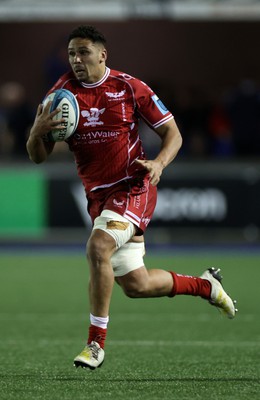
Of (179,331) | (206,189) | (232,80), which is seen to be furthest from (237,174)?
(179,331)

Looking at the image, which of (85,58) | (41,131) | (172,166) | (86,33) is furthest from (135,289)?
(172,166)

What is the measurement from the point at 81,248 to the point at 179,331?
747cm

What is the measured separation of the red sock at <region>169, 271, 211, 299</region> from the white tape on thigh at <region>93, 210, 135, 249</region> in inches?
22.7

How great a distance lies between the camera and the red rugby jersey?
658cm

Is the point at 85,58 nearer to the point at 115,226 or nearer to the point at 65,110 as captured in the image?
the point at 65,110

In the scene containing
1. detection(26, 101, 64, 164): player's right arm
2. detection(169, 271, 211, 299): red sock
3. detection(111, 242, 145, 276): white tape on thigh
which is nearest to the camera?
detection(26, 101, 64, 164): player's right arm

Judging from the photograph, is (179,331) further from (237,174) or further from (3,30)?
(3,30)

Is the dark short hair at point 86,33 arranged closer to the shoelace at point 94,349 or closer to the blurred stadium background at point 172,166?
the shoelace at point 94,349

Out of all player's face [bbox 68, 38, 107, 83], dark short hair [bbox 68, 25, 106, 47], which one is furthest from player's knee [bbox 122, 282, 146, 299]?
dark short hair [bbox 68, 25, 106, 47]

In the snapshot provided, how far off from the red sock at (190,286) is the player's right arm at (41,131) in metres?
1.17

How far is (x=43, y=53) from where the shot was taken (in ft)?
67.1

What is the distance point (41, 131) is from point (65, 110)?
0.18 m

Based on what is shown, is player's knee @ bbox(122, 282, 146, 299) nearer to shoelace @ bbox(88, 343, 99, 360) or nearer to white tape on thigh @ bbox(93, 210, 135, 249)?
white tape on thigh @ bbox(93, 210, 135, 249)

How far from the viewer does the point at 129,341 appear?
8148 mm
